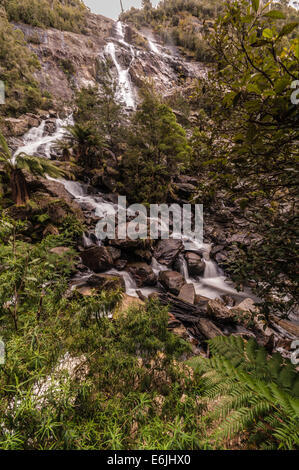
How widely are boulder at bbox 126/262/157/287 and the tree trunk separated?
4.02 meters

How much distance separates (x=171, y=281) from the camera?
567 cm

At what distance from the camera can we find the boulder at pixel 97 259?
5750 mm

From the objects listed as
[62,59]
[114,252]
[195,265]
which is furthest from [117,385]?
[62,59]

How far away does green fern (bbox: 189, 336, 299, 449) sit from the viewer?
1.12 meters

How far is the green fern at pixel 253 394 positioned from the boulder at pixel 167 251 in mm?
4828

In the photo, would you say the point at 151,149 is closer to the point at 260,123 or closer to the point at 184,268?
the point at 184,268

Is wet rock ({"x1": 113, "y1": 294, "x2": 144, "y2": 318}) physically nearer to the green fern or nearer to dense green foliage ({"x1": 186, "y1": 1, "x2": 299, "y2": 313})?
the green fern

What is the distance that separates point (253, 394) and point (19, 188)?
7267 mm

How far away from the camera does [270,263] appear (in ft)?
5.92

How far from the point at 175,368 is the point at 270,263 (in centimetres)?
150

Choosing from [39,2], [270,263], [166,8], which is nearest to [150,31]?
[166,8]

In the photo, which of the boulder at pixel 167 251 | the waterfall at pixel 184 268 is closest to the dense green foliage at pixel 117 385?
the boulder at pixel 167 251

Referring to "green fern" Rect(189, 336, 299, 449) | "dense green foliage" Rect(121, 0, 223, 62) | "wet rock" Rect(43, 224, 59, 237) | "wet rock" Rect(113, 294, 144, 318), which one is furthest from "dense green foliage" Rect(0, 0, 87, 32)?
"green fern" Rect(189, 336, 299, 449)
